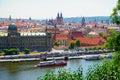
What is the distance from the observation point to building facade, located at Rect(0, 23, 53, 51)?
107 feet

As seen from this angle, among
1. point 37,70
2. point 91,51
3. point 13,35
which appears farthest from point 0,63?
point 91,51

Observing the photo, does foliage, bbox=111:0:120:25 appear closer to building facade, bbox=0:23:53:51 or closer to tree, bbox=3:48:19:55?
tree, bbox=3:48:19:55

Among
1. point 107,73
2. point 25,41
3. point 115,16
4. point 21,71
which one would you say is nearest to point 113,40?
point 115,16

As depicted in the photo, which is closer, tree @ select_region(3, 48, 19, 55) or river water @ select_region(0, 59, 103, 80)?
river water @ select_region(0, 59, 103, 80)

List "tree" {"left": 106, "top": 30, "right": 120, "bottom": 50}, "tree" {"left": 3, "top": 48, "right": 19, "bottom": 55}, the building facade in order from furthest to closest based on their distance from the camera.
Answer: the building facade, "tree" {"left": 3, "top": 48, "right": 19, "bottom": 55}, "tree" {"left": 106, "top": 30, "right": 120, "bottom": 50}

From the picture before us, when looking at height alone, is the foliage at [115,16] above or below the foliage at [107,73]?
above

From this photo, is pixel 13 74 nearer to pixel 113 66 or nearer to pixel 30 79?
pixel 30 79

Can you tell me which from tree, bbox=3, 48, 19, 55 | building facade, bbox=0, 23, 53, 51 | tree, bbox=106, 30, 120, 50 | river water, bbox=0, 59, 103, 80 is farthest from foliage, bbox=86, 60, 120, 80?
building facade, bbox=0, 23, 53, 51

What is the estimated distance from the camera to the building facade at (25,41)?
32750mm

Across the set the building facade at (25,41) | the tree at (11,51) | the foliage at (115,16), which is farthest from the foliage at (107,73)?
the building facade at (25,41)

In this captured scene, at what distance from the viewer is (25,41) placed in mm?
33250

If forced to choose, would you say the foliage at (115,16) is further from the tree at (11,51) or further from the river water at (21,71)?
the tree at (11,51)

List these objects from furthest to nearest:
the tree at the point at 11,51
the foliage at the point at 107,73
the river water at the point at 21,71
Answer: the tree at the point at 11,51, the river water at the point at 21,71, the foliage at the point at 107,73

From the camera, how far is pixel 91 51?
32906 mm
